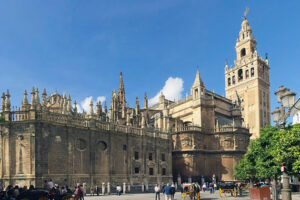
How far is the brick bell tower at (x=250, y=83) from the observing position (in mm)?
74438

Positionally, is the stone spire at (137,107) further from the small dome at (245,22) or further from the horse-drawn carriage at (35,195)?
the small dome at (245,22)

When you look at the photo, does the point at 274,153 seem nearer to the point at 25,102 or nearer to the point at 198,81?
the point at 25,102

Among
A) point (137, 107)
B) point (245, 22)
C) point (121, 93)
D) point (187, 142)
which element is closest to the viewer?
point (187, 142)

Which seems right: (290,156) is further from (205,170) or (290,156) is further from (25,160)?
(205,170)

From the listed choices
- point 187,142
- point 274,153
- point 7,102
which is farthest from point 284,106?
point 187,142

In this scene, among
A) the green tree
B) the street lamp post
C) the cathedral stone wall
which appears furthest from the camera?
the cathedral stone wall

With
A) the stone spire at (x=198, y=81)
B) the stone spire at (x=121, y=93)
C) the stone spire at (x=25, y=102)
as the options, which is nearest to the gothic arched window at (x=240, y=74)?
the stone spire at (x=198, y=81)

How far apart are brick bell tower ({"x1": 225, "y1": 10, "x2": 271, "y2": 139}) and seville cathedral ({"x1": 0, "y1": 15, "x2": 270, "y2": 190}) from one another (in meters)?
0.23

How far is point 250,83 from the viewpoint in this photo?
7600 cm

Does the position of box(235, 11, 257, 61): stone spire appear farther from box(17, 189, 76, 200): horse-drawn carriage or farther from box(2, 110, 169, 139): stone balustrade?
box(17, 189, 76, 200): horse-drawn carriage

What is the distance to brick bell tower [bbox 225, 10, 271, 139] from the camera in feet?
244

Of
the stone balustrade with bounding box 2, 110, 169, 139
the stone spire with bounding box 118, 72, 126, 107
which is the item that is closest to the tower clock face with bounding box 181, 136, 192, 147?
the stone balustrade with bounding box 2, 110, 169, 139

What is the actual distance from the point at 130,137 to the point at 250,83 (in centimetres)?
4331

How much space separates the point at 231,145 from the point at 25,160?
120ft
